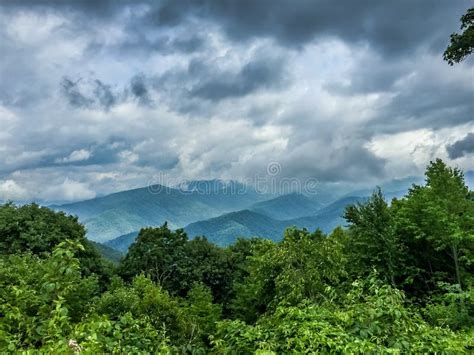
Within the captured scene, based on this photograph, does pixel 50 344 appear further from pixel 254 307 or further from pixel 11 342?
pixel 254 307

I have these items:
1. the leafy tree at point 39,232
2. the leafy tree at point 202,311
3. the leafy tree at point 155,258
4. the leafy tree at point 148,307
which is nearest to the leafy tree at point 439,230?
the leafy tree at point 202,311

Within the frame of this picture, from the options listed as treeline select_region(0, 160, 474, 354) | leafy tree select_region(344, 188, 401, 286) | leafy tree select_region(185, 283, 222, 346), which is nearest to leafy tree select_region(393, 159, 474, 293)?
treeline select_region(0, 160, 474, 354)

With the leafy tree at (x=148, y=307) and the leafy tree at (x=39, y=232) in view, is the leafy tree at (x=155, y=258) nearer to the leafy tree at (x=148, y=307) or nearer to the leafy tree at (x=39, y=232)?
the leafy tree at (x=39, y=232)

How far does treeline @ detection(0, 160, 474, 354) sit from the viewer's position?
657cm

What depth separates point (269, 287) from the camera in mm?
28594

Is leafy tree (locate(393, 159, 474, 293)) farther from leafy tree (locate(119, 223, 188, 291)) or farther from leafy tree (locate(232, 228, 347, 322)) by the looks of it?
leafy tree (locate(119, 223, 188, 291))

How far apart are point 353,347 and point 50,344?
4646 millimetres

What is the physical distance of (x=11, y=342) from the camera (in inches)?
234

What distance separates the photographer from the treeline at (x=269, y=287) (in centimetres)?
657

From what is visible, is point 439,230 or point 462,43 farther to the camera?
point 439,230

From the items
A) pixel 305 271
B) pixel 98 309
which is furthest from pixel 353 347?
pixel 98 309

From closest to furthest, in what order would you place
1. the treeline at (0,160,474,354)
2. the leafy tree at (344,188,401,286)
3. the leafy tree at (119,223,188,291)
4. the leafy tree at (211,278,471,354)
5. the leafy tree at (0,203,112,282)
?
the leafy tree at (211,278,471,354), the treeline at (0,160,474,354), the leafy tree at (344,188,401,286), the leafy tree at (0,203,112,282), the leafy tree at (119,223,188,291)

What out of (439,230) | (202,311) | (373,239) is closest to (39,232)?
(202,311)

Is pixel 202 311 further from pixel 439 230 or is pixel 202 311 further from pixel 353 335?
pixel 353 335
